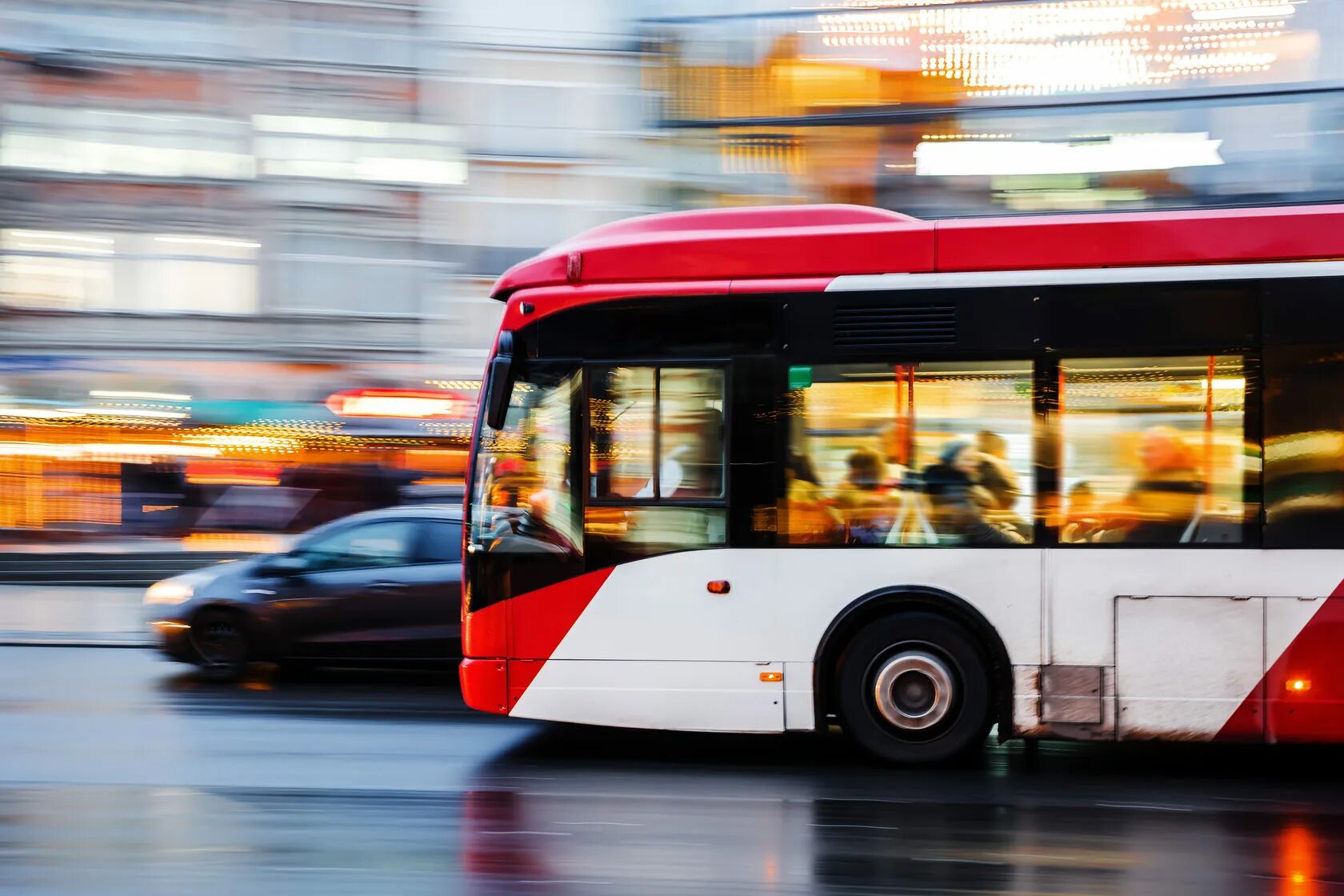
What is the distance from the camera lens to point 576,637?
23.5 feet

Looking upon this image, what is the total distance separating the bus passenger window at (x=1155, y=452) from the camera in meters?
6.71

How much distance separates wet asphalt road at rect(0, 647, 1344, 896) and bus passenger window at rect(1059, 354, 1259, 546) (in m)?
1.43

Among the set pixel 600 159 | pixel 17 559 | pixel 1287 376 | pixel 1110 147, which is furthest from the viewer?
pixel 600 159

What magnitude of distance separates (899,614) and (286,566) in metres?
5.48

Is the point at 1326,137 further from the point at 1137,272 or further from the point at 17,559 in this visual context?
the point at 17,559

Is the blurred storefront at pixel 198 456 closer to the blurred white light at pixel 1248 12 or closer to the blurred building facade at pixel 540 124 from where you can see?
the blurred building facade at pixel 540 124

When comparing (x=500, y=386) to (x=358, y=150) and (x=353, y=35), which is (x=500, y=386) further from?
(x=353, y=35)

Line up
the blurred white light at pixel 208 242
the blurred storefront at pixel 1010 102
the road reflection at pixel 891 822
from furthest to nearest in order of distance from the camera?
the blurred white light at pixel 208 242 < the blurred storefront at pixel 1010 102 < the road reflection at pixel 891 822

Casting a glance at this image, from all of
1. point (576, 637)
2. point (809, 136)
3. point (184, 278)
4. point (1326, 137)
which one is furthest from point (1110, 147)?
point (184, 278)

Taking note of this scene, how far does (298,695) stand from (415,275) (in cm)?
1732

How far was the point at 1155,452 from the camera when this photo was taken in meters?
6.76

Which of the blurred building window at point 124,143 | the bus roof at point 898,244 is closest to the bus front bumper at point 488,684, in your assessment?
the bus roof at point 898,244

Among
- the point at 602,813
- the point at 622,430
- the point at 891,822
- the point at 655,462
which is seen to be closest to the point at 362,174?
the point at 622,430

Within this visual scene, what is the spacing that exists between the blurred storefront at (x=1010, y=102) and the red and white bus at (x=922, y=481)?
10109mm
